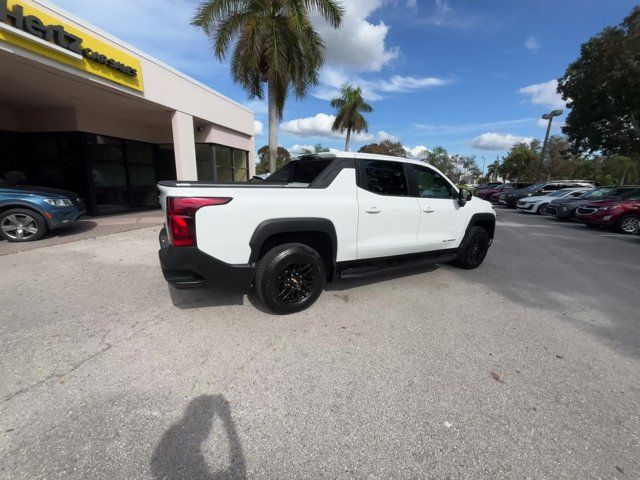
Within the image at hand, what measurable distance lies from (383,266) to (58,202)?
7.31 m

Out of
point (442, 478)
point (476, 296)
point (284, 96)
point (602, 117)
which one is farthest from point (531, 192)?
point (442, 478)

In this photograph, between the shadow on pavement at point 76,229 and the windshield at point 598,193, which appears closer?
the shadow on pavement at point 76,229

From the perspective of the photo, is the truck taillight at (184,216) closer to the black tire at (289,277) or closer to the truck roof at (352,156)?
the black tire at (289,277)

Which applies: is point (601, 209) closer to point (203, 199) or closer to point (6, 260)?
point (203, 199)

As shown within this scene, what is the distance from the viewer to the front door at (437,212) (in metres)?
4.30

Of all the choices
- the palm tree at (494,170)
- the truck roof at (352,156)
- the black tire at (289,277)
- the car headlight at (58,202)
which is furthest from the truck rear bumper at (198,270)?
the palm tree at (494,170)

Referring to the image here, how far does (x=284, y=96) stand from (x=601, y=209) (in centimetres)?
1271

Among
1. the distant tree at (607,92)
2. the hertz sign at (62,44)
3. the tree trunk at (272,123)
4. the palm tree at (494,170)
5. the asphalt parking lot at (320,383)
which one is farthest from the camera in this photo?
the palm tree at (494,170)

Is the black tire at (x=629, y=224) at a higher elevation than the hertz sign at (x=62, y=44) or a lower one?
lower

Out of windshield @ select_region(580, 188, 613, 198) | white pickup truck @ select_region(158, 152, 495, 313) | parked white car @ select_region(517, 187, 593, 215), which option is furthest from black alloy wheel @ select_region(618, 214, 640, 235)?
white pickup truck @ select_region(158, 152, 495, 313)

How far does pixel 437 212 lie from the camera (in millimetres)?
4414

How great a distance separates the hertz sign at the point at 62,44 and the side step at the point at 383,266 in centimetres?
779

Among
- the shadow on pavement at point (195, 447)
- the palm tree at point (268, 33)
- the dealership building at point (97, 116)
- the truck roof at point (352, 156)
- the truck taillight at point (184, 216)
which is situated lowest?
the shadow on pavement at point (195, 447)

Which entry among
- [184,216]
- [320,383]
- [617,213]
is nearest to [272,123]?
[184,216]
